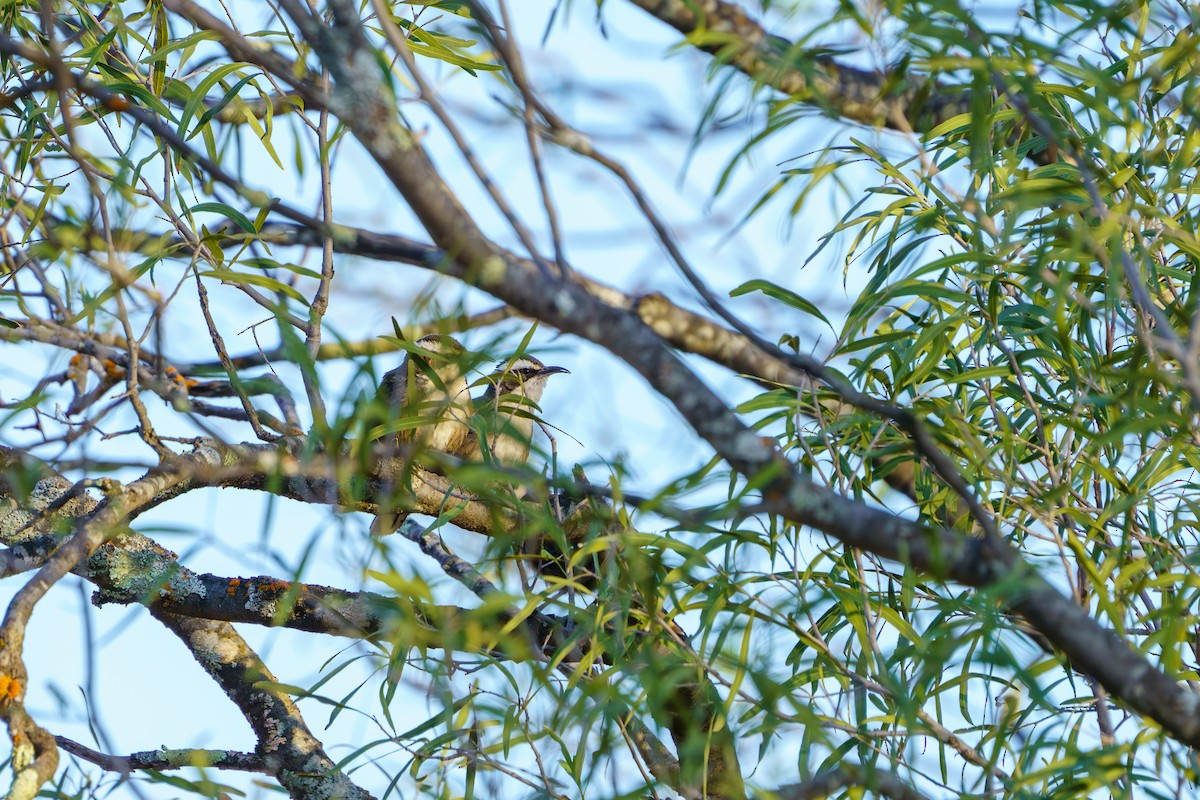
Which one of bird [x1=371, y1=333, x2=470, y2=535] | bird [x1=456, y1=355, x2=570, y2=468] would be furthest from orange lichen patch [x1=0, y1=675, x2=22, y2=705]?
bird [x1=456, y1=355, x2=570, y2=468]

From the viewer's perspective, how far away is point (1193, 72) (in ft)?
4.96

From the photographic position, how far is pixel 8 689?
1295 mm

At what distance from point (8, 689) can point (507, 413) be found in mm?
1280

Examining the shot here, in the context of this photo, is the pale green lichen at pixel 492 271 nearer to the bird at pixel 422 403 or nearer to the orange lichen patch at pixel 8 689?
the bird at pixel 422 403

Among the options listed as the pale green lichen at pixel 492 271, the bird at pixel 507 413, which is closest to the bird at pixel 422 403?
the bird at pixel 507 413

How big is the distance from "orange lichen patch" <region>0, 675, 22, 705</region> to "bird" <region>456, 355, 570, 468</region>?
26.5 inches

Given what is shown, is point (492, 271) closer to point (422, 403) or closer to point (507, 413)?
point (422, 403)

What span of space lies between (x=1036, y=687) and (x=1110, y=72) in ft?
3.85

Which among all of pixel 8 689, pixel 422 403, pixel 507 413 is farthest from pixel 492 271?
pixel 507 413

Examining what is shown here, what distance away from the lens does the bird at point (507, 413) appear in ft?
5.89

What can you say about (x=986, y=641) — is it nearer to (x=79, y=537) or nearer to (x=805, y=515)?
(x=805, y=515)

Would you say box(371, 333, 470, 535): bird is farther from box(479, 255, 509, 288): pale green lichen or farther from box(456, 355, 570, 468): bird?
box(479, 255, 509, 288): pale green lichen

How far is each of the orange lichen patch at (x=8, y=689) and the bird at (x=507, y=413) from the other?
2.21 ft

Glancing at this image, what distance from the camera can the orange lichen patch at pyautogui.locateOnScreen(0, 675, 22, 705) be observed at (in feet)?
4.21
